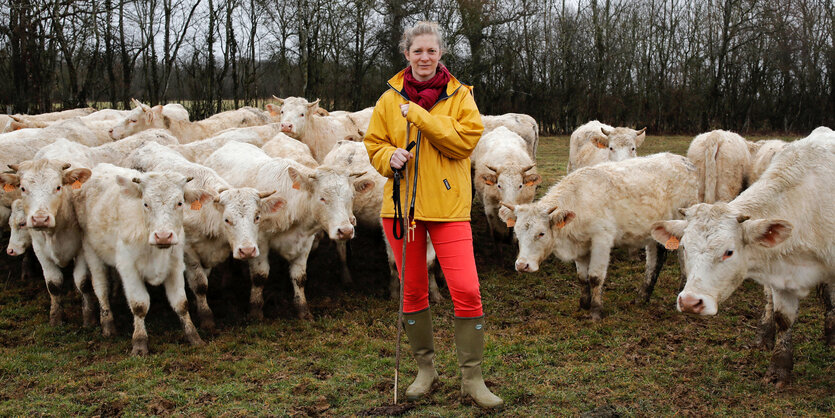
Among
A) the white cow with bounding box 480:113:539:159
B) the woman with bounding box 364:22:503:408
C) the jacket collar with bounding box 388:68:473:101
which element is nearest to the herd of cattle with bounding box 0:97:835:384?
the woman with bounding box 364:22:503:408

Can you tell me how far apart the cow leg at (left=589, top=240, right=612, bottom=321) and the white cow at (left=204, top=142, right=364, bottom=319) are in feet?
8.68

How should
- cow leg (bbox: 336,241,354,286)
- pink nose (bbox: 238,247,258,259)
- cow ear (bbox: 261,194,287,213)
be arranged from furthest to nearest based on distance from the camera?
cow leg (bbox: 336,241,354,286) → cow ear (bbox: 261,194,287,213) → pink nose (bbox: 238,247,258,259)

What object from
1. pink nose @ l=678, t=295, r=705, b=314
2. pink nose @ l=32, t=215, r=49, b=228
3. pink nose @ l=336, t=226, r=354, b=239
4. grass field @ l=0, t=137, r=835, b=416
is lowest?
grass field @ l=0, t=137, r=835, b=416

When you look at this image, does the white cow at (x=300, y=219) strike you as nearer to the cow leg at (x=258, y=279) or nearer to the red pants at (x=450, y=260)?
the cow leg at (x=258, y=279)

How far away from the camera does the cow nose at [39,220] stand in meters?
5.87

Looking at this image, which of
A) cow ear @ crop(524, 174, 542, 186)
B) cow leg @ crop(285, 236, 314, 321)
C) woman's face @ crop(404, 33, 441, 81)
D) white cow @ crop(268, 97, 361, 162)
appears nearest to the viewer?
woman's face @ crop(404, 33, 441, 81)

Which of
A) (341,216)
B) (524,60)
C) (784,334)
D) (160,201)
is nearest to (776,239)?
(784,334)

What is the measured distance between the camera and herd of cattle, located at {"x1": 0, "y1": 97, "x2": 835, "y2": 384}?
4539 millimetres

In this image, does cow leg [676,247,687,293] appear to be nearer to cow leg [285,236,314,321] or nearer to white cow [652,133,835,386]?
white cow [652,133,835,386]

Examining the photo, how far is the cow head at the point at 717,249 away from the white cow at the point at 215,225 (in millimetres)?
3853

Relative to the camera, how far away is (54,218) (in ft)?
19.8

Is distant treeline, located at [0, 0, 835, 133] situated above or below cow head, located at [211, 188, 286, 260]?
above

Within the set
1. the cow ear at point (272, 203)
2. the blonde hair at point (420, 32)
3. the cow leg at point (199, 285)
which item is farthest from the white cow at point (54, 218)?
the blonde hair at point (420, 32)

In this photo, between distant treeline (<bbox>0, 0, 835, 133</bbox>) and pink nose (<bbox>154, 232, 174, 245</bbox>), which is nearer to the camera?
pink nose (<bbox>154, 232, 174, 245</bbox>)
